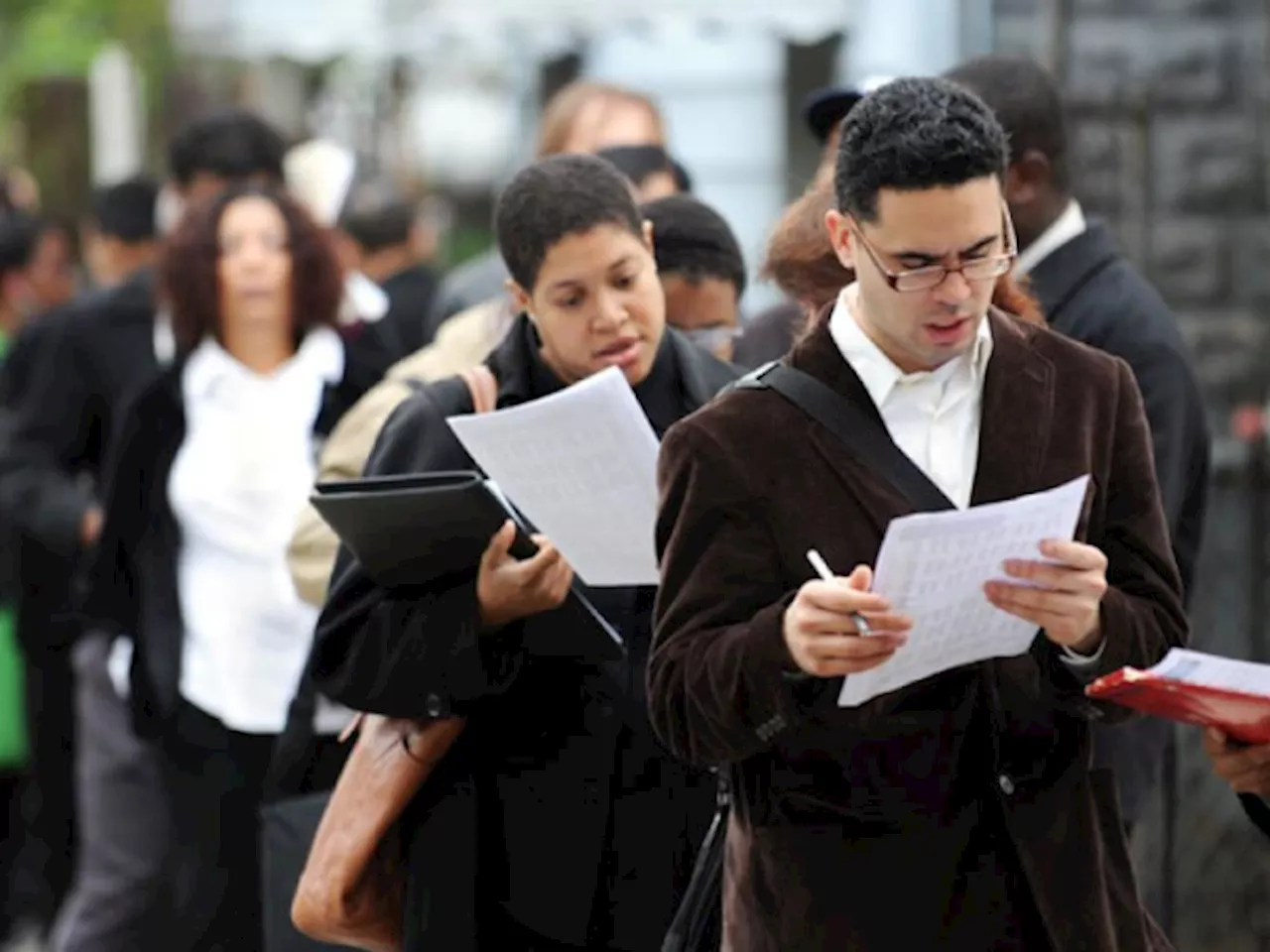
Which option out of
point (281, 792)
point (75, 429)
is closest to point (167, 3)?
point (75, 429)

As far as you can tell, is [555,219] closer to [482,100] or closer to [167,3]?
[167,3]

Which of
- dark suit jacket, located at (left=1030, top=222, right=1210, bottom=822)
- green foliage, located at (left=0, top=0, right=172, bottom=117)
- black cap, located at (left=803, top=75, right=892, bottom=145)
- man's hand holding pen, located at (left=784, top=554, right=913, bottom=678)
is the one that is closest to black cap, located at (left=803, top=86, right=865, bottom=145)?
black cap, located at (left=803, top=75, right=892, bottom=145)

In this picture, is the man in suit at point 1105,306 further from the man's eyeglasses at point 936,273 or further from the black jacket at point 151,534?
the black jacket at point 151,534

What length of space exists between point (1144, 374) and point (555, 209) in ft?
4.20

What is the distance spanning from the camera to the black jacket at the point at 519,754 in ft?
17.3

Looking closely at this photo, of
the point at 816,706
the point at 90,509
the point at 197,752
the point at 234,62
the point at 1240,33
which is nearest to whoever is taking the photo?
the point at 816,706

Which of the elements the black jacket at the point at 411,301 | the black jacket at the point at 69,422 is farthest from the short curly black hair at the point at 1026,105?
the black jacket at the point at 411,301

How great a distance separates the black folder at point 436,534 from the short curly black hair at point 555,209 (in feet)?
1.22

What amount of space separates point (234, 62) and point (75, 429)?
12862 millimetres

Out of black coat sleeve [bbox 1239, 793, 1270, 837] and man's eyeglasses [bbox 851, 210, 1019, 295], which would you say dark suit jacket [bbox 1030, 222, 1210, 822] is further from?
man's eyeglasses [bbox 851, 210, 1019, 295]

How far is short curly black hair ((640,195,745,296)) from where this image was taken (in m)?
6.20

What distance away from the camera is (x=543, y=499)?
16.9 ft

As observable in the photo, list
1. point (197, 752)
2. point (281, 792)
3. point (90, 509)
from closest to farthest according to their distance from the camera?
point (281, 792) → point (197, 752) → point (90, 509)

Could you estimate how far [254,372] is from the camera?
7.87 metres
